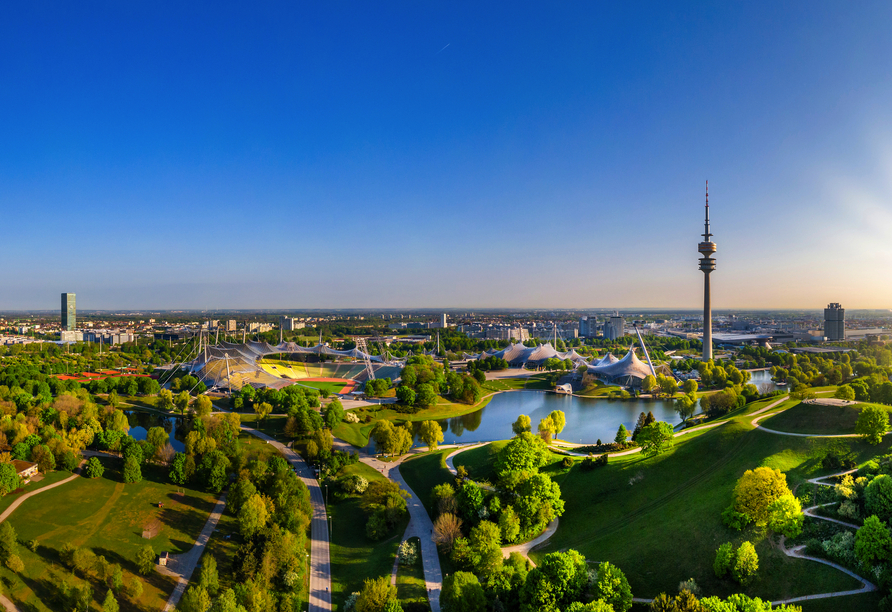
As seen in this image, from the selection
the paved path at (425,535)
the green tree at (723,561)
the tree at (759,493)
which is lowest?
the paved path at (425,535)

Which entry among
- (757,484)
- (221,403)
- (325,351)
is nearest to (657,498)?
(757,484)

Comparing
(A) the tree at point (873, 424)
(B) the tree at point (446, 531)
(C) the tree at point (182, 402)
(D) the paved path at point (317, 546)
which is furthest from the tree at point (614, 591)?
(C) the tree at point (182, 402)

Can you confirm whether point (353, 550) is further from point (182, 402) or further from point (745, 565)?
point (182, 402)

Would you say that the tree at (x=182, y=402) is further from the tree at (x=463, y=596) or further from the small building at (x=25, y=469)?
the tree at (x=463, y=596)

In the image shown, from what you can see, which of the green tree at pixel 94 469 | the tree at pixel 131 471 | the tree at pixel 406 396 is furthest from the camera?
the tree at pixel 406 396

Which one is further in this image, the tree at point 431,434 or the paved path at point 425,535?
the tree at point 431,434

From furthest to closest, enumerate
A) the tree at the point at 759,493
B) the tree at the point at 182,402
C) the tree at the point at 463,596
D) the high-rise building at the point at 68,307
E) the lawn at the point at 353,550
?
the high-rise building at the point at 68,307, the tree at the point at 182,402, the lawn at the point at 353,550, the tree at the point at 759,493, the tree at the point at 463,596
